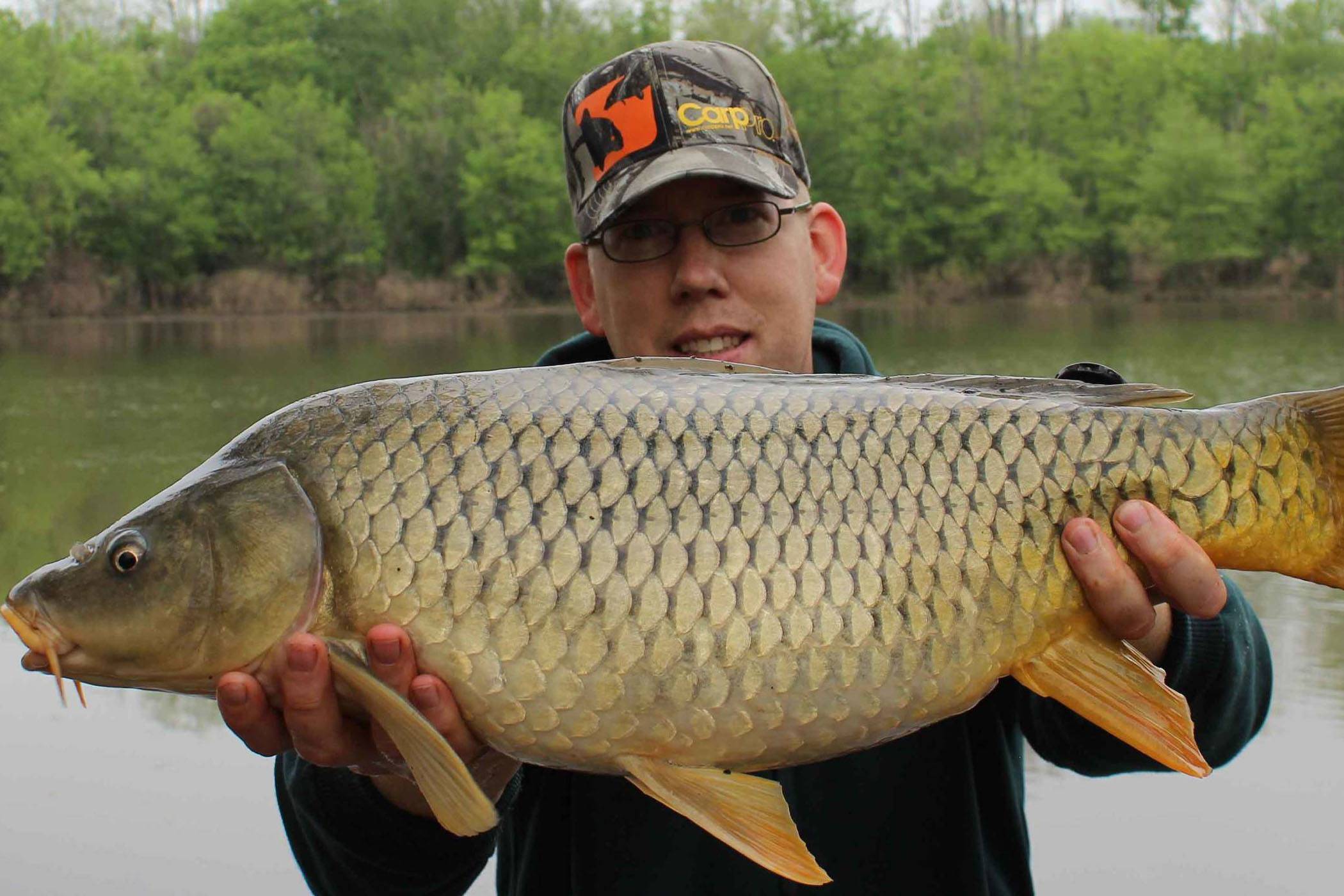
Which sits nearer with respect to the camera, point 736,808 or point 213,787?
point 736,808

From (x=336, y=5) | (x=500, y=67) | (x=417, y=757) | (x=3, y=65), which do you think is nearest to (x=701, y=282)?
(x=417, y=757)

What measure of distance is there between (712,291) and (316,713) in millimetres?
669

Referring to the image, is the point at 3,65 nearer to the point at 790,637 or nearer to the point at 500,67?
the point at 500,67

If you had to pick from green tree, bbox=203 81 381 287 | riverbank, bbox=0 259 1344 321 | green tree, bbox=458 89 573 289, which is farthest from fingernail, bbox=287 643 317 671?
green tree, bbox=458 89 573 289

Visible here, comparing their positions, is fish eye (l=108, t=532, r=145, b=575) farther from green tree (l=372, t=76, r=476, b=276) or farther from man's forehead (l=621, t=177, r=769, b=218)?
green tree (l=372, t=76, r=476, b=276)

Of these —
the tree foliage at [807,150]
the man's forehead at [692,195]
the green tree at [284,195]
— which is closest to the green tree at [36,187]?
the tree foliage at [807,150]

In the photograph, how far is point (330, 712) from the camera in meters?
0.98

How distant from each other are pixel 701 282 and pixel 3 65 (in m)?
20.5

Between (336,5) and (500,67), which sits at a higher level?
(336,5)

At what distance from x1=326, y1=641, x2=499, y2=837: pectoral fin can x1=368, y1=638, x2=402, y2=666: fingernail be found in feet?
0.05

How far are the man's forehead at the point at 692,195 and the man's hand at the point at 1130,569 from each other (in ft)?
2.03

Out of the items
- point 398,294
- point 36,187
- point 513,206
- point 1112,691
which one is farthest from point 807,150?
point 1112,691

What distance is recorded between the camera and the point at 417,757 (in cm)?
93

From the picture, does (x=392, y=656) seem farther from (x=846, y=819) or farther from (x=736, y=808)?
(x=846, y=819)
